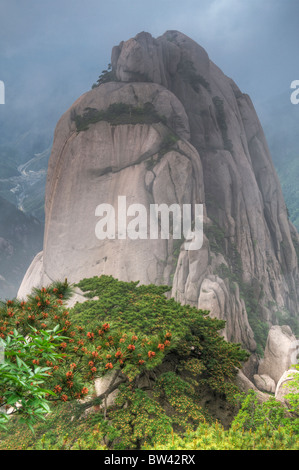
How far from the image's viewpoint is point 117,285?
34.7 feet

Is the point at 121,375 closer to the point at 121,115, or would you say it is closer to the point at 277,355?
the point at 277,355

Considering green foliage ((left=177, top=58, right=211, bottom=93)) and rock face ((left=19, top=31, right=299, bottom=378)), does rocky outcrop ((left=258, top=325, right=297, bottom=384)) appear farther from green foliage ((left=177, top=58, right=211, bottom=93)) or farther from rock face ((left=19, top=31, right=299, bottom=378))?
green foliage ((left=177, top=58, right=211, bottom=93))

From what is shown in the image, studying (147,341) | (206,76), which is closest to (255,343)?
(147,341)

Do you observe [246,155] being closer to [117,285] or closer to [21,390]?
[117,285]

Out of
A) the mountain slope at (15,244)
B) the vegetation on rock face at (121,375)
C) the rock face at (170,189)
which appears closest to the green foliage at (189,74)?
the rock face at (170,189)

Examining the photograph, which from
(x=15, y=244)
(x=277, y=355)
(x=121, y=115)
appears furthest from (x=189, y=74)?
(x=15, y=244)

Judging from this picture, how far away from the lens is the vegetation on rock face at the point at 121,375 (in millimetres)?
3010

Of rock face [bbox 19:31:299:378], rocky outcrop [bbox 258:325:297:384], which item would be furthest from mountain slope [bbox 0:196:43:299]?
rocky outcrop [bbox 258:325:297:384]

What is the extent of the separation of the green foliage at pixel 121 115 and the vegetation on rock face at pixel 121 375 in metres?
14.0

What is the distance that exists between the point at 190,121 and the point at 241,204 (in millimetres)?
8602

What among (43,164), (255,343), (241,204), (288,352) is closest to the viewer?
(288,352)

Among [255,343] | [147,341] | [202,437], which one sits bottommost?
[255,343]

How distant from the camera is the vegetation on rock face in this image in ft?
9.87

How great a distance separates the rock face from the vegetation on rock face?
7.74 metres
